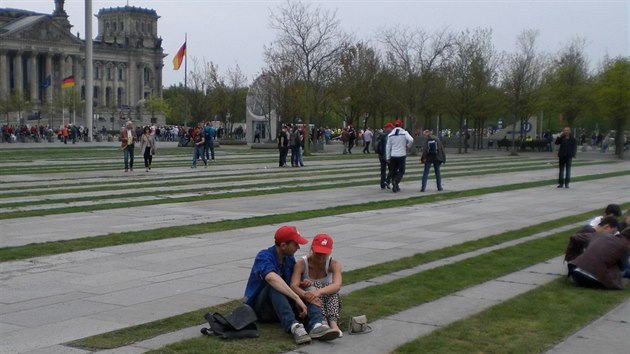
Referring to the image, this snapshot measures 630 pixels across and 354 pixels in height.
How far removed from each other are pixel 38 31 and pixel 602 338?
4939 inches

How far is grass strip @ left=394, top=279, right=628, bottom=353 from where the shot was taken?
7.17 metres

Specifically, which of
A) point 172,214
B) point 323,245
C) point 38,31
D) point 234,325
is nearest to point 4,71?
point 38,31

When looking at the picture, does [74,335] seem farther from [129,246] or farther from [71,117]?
[71,117]

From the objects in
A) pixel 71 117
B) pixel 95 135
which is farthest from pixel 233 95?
pixel 71 117

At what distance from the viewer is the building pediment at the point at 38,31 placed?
121562 millimetres

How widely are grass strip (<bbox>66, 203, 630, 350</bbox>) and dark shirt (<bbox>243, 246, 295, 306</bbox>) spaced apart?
0.54 metres

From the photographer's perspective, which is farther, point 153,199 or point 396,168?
point 396,168

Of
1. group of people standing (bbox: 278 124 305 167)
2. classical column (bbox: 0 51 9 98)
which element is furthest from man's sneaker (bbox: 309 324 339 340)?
classical column (bbox: 0 51 9 98)

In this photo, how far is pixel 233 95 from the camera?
77.8 meters

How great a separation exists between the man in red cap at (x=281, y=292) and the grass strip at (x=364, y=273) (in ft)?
1.95

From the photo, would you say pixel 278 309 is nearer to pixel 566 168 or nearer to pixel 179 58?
pixel 566 168

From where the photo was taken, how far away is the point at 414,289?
9.50m

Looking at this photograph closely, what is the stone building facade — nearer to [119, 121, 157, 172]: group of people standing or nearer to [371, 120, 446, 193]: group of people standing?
[119, 121, 157, 172]: group of people standing

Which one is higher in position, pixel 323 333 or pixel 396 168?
pixel 396 168
